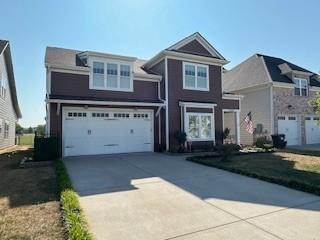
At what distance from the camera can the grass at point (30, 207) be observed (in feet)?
13.0

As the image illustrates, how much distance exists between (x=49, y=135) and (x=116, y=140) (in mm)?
3626

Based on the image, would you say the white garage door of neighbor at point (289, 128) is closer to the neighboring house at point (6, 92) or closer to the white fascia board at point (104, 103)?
the white fascia board at point (104, 103)

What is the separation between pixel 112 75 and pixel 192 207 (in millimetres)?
10766

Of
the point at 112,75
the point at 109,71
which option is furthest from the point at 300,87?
the point at 109,71

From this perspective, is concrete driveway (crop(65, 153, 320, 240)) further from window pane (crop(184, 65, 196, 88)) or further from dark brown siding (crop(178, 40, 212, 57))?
dark brown siding (crop(178, 40, 212, 57))

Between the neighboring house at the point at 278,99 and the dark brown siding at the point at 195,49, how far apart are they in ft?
22.0

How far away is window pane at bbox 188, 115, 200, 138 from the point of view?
15445 mm

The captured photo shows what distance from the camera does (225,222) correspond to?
14.3ft

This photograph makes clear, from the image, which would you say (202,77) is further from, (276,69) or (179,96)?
(276,69)

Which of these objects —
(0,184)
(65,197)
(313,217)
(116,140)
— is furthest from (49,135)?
(313,217)

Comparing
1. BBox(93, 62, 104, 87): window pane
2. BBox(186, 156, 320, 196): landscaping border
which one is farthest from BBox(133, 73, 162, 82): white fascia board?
BBox(186, 156, 320, 196): landscaping border

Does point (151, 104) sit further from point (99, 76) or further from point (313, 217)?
point (313, 217)

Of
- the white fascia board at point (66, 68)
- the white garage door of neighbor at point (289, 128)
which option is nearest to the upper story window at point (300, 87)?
the white garage door of neighbor at point (289, 128)

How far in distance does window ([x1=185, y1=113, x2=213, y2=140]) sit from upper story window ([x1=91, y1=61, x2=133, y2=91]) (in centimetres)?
433
